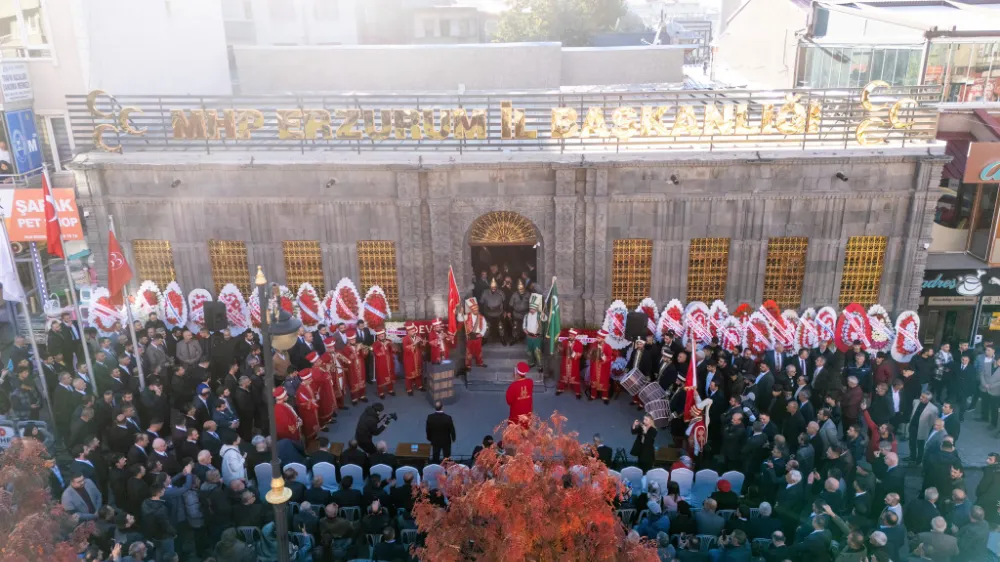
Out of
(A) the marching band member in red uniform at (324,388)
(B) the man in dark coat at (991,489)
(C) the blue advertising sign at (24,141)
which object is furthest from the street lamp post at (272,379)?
(C) the blue advertising sign at (24,141)

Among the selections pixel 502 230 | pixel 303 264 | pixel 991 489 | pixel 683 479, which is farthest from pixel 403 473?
pixel 991 489

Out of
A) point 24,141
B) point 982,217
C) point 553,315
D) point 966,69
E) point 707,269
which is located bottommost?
point 553,315

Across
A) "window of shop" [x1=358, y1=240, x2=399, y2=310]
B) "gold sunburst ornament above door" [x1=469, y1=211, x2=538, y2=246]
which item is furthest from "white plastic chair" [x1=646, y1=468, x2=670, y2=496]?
"window of shop" [x1=358, y1=240, x2=399, y2=310]

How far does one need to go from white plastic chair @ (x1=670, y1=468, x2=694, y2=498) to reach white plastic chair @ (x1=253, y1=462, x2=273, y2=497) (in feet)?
22.7

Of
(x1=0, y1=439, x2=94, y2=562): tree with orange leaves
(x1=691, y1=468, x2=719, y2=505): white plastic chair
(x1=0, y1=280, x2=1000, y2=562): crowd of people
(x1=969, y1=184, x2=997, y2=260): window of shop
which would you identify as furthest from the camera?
(x1=969, y1=184, x2=997, y2=260): window of shop

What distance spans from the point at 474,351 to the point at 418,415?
2332 millimetres

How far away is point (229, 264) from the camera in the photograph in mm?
18953

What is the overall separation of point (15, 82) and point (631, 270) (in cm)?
1831

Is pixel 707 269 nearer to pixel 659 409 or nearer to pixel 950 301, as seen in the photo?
pixel 659 409

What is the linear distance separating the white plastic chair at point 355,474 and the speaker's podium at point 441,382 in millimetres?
4384

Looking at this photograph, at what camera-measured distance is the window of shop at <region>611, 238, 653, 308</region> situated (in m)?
18.3

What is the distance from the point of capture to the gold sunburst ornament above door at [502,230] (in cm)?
1838

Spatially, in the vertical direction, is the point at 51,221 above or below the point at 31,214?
above

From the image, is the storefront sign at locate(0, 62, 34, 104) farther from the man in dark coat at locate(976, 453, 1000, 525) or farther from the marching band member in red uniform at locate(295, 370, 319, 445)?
the man in dark coat at locate(976, 453, 1000, 525)
